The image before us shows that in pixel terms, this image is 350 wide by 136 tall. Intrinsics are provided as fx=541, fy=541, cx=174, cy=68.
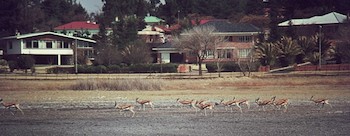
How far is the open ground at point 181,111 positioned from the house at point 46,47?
90.9 feet

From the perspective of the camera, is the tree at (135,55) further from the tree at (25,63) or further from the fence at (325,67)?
the fence at (325,67)

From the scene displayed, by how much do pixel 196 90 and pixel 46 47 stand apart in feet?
121

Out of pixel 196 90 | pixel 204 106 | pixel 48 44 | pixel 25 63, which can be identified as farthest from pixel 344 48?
pixel 48 44

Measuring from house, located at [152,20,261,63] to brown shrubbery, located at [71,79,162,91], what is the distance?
24.7 meters

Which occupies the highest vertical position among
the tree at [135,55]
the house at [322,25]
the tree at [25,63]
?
the house at [322,25]

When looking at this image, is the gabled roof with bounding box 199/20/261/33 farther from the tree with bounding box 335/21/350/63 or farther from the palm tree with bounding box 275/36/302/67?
the palm tree with bounding box 275/36/302/67

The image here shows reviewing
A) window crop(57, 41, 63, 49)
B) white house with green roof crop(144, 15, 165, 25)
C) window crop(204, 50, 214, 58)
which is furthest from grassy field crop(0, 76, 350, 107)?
white house with green roof crop(144, 15, 165, 25)

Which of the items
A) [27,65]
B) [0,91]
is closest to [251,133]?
[0,91]

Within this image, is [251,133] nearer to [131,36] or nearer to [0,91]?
[0,91]

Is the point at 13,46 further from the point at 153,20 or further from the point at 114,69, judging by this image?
the point at 153,20

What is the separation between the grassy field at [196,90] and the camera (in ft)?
111

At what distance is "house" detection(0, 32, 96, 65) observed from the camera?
6969cm

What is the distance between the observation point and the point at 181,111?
87.0 ft

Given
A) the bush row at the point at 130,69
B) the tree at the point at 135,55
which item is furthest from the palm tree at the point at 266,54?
the tree at the point at 135,55
